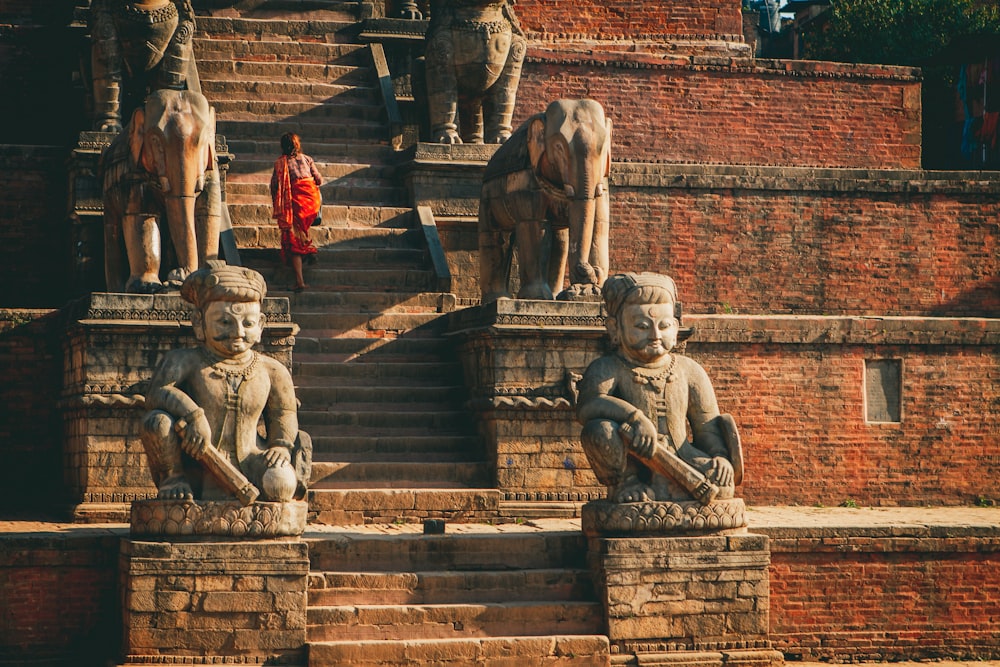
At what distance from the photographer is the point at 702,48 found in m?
22.3

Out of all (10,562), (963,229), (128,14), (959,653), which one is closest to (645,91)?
(963,229)

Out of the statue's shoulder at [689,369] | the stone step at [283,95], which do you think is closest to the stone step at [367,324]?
the statue's shoulder at [689,369]

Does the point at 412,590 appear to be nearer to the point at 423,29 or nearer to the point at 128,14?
the point at 128,14

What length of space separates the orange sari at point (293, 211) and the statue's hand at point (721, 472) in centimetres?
490

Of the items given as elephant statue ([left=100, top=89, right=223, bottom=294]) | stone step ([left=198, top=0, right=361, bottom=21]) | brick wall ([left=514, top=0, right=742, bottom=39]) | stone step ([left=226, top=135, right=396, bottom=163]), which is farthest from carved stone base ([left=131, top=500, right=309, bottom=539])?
brick wall ([left=514, top=0, right=742, bottom=39])

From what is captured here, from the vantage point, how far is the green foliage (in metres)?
28.2

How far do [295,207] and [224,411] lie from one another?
4119 mm

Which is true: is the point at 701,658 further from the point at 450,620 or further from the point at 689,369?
the point at 689,369

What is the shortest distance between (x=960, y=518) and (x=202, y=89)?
28.0ft

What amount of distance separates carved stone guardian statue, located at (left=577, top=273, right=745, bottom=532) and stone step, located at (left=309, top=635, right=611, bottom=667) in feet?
2.79

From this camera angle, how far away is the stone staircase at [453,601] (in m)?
10.5

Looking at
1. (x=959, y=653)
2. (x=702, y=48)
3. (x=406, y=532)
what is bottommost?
(x=959, y=653)

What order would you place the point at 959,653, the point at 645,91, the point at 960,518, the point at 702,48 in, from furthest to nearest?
the point at 702,48 → the point at 645,91 → the point at 960,518 → the point at 959,653

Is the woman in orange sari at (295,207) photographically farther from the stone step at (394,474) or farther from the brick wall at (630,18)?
the brick wall at (630,18)
